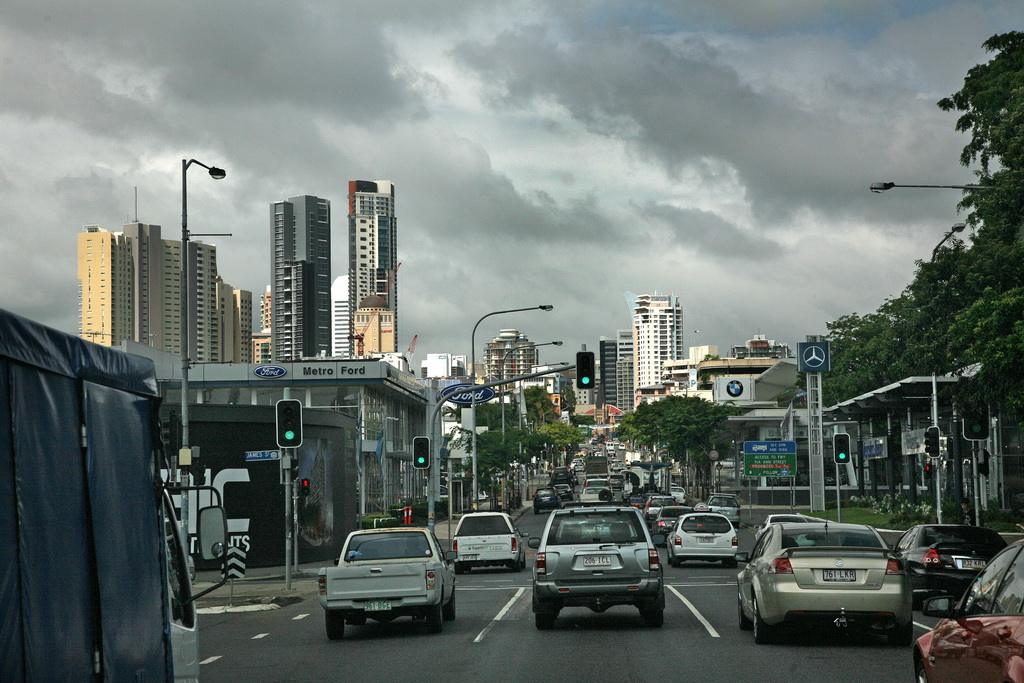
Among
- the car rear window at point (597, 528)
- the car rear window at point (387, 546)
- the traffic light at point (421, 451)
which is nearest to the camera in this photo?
the car rear window at point (597, 528)

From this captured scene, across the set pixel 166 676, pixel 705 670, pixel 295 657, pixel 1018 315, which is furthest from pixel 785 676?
pixel 1018 315

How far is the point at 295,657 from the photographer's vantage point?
15.9 meters

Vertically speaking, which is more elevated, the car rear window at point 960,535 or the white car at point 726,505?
the car rear window at point 960,535

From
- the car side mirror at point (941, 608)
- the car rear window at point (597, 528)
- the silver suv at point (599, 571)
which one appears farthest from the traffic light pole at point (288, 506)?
the car side mirror at point (941, 608)

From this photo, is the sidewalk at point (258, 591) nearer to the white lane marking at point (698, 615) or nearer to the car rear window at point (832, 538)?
the white lane marking at point (698, 615)

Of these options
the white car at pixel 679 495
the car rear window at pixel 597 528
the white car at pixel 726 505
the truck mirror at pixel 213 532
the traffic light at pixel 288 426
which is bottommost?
the white car at pixel 679 495

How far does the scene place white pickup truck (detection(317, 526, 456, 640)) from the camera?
1773 centimetres

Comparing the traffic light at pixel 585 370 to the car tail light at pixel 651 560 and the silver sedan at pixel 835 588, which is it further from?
the silver sedan at pixel 835 588

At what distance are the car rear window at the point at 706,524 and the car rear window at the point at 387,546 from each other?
1648 cm

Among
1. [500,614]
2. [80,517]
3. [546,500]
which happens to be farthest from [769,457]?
[80,517]

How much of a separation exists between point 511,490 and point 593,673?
76.7m

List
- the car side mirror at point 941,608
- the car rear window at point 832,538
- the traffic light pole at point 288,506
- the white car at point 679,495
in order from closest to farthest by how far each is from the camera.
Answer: the car side mirror at point 941,608 < the car rear window at point 832,538 < the traffic light pole at point 288,506 < the white car at point 679,495

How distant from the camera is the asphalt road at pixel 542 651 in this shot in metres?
13.2

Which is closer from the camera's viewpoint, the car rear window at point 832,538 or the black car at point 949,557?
the car rear window at point 832,538
